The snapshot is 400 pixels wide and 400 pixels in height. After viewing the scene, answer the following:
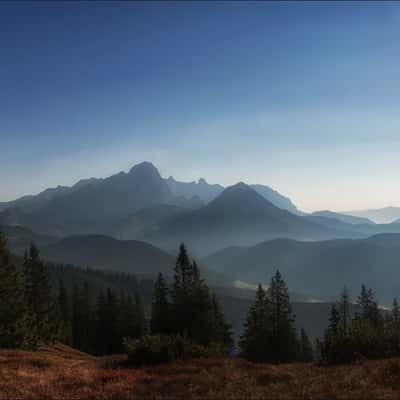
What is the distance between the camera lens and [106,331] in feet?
226

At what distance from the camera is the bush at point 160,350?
19.8 metres

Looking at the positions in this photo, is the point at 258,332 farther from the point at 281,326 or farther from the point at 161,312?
the point at 161,312

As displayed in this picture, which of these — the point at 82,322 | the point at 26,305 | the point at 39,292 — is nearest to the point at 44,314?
the point at 39,292

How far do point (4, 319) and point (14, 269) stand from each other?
751 cm

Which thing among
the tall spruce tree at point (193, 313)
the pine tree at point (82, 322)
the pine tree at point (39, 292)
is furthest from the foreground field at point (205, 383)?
the pine tree at point (82, 322)

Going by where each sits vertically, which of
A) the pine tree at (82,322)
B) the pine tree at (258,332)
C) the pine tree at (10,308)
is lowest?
the pine tree at (82,322)

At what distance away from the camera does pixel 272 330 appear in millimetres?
47875

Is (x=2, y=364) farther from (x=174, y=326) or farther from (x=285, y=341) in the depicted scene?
(x=285, y=341)

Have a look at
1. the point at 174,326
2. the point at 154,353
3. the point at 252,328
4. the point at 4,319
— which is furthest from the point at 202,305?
the point at 154,353

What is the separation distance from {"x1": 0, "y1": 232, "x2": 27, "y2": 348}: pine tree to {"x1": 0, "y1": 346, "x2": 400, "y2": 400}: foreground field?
74.4 ft

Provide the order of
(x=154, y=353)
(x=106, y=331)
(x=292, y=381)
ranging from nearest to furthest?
(x=292, y=381)
(x=154, y=353)
(x=106, y=331)

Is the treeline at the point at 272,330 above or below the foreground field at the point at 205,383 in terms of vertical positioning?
below

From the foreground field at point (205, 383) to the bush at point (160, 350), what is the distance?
5.70 ft

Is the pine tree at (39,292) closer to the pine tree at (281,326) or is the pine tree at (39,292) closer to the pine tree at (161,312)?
the pine tree at (161,312)
